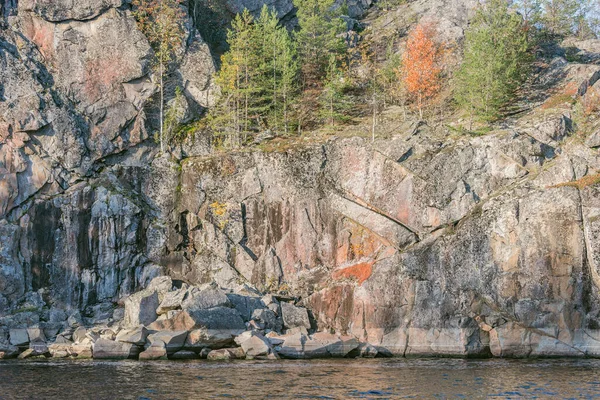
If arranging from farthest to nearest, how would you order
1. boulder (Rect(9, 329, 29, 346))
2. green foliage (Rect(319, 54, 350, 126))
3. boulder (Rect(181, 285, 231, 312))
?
1. green foliage (Rect(319, 54, 350, 126))
2. boulder (Rect(9, 329, 29, 346))
3. boulder (Rect(181, 285, 231, 312))

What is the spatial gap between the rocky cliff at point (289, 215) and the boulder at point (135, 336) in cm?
26

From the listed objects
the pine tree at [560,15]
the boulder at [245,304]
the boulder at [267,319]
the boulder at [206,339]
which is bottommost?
the boulder at [206,339]

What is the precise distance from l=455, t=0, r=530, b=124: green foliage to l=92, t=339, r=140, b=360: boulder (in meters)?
37.3

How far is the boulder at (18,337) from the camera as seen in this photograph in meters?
51.0

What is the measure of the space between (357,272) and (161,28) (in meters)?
35.3

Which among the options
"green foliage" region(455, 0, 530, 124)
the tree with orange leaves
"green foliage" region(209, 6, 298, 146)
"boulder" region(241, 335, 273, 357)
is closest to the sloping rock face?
"green foliage" region(455, 0, 530, 124)

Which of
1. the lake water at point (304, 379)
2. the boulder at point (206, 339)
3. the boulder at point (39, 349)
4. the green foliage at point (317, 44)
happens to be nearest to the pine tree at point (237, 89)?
the green foliage at point (317, 44)

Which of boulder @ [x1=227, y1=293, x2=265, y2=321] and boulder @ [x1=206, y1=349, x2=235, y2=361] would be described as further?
boulder @ [x1=227, y1=293, x2=265, y2=321]

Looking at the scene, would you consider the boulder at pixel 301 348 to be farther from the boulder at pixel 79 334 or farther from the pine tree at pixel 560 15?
the pine tree at pixel 560 15

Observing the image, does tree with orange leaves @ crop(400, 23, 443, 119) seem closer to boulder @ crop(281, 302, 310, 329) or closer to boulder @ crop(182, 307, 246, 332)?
boulder @ crop(281, 302, 310, 329)

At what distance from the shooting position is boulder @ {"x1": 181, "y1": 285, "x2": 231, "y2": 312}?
49.0 meters

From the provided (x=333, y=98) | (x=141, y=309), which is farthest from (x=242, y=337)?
(x=333, y=98)

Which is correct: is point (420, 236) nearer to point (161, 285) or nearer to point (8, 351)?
point (161, 285)

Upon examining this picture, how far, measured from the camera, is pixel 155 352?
4609cm
